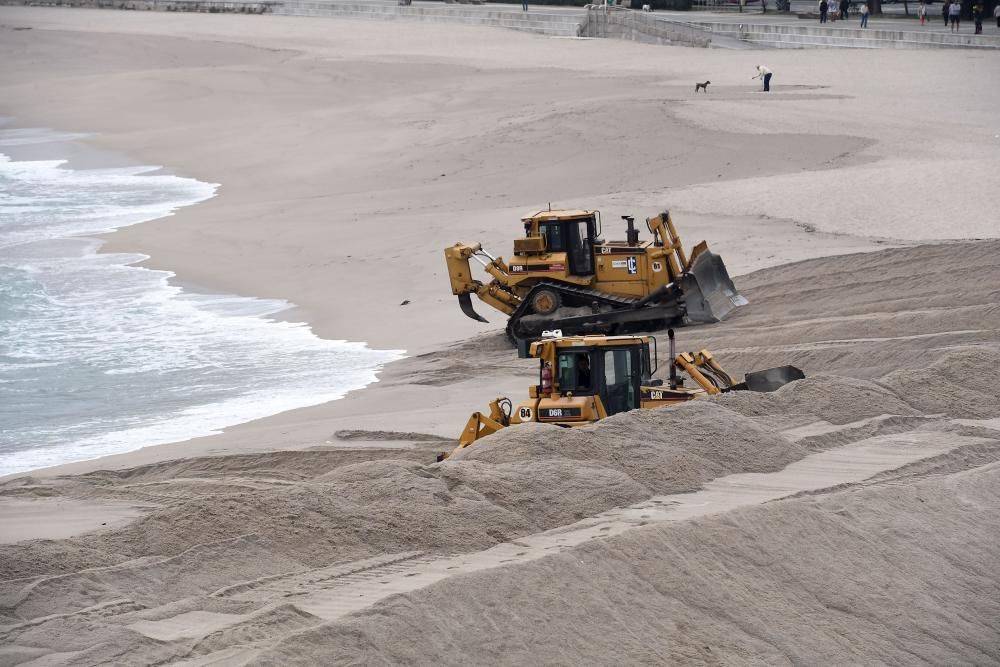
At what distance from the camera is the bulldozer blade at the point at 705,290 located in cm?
1992

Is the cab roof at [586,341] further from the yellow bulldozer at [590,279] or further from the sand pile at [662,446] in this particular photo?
the yellow bulldozer at [590,279]

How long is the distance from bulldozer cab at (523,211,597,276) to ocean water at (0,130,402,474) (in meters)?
2.71

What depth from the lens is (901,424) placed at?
44.4ft

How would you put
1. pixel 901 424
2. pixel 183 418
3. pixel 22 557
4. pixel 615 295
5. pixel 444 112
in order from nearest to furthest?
pixel 22 557 < pixel 901 424 < pixel 183 418 < pixel 615 295 < pixel 444 112

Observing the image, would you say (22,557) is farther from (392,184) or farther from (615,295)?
(392,184)

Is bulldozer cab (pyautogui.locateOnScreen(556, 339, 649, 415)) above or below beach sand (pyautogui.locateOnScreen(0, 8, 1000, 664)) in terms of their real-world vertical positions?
above

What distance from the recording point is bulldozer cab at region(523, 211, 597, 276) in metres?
19.9

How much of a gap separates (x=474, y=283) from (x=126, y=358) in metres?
5.42

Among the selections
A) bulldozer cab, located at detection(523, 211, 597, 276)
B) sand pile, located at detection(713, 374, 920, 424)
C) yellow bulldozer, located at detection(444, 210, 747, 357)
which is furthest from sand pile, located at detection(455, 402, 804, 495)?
bulldozer cab, located at detection(523, 211, 597, 276)

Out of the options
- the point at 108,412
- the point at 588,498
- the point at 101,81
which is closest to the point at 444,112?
the point at 101,81

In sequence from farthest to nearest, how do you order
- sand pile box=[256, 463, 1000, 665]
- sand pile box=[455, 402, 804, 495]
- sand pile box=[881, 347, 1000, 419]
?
sand pile box=[881, 347, 1000, 419] → sand pile box=[455, 402, 804, 495] → sand pile box=[256, 463, 1000, 665]

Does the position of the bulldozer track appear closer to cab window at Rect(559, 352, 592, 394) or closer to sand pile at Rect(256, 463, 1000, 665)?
cab window at Rect(559, 352, 592, 394)

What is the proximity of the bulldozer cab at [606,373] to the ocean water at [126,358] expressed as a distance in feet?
18.2

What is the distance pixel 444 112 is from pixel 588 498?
1263 inches
